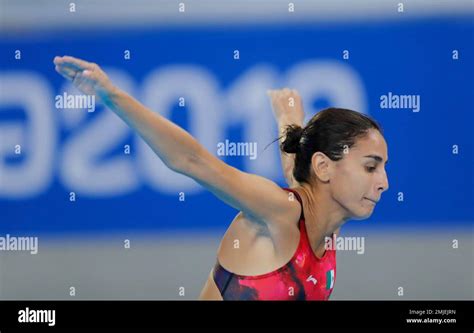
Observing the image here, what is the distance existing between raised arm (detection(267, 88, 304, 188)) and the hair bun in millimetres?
112

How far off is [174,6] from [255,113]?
633mm

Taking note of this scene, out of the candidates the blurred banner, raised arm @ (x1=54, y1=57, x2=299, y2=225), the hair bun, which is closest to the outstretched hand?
raised arm @ (x1=54, y1=57, x2=299, y2=225)

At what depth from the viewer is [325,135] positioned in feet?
10.2

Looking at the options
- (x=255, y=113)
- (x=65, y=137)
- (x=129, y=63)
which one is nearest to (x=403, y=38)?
(x=255, y=113)

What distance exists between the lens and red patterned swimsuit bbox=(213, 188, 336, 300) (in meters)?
3.05

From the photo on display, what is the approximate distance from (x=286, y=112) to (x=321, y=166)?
408mm

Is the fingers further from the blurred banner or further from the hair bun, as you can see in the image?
the hair bun

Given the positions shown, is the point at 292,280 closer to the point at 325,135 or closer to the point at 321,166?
the point at 321,166

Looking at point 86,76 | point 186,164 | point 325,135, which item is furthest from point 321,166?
point 86,76

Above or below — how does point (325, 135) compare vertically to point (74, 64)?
below

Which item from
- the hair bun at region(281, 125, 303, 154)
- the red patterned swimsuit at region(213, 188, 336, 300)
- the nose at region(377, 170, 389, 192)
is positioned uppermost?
the hair bun at region(281, 125, 303, 154)

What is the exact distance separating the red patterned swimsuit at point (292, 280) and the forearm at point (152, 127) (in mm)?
518

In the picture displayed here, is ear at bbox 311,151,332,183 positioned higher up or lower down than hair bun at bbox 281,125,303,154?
lower down

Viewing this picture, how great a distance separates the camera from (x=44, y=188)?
3496 millimetres
